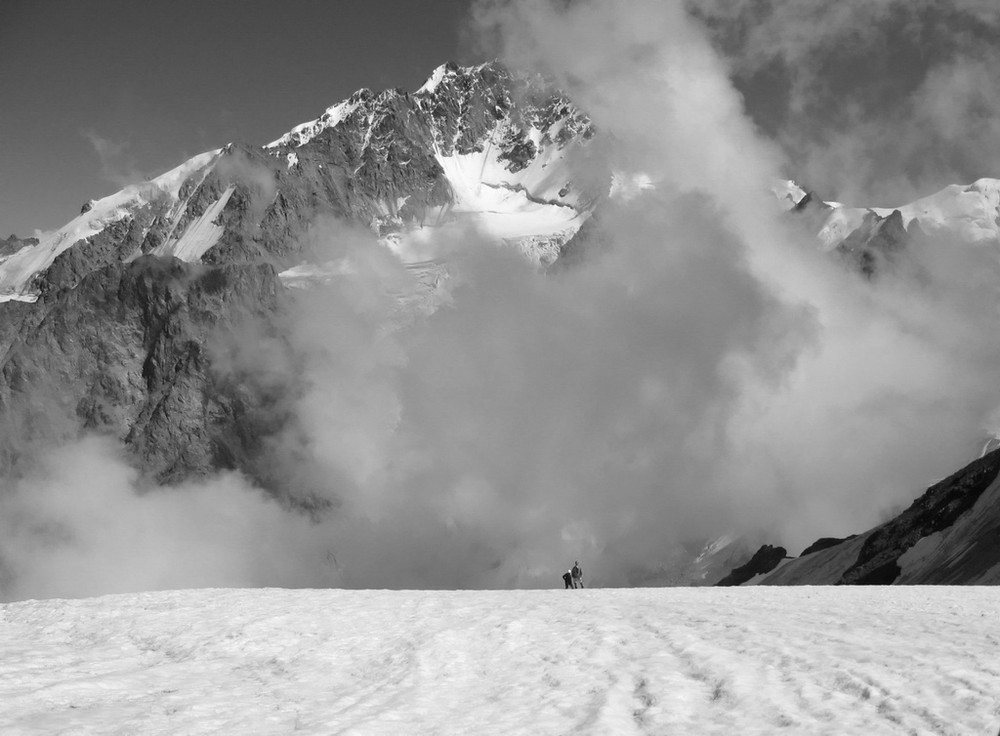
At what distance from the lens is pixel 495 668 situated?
704 inches

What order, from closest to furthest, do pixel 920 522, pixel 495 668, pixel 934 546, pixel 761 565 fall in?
pixel 495 668 < pixel 934 546 < pixel 920 522 < pixel 761 565

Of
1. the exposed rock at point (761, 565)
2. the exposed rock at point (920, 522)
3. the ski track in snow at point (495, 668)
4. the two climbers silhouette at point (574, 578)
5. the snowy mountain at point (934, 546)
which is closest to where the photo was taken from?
the ski track in snow at point (495, 668)

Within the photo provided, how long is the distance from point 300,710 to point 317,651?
4.66 meters

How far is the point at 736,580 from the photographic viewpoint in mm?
117125

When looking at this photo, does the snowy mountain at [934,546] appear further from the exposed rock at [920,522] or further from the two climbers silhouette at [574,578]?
the two climbers silhouette at [574,578]

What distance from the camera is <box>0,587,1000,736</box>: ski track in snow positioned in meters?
13.9

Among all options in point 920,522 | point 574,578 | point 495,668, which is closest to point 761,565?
point 920,522

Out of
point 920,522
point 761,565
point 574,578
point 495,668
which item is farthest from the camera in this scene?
point 761,565

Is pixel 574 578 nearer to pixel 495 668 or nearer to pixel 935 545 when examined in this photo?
pixel 935 545

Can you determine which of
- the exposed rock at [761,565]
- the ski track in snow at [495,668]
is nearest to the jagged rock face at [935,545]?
the exposed rock at [761,565]

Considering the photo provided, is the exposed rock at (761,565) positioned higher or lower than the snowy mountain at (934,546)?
higher

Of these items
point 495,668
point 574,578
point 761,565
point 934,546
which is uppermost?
point 761,565

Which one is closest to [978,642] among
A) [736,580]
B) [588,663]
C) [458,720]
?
[588,663]

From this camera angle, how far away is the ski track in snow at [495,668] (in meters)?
13.9
